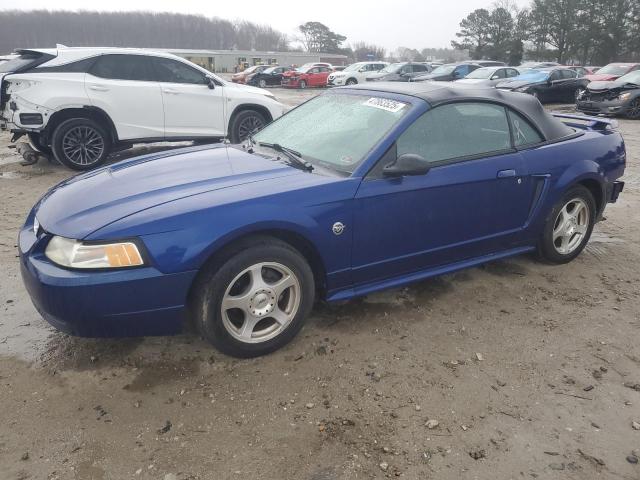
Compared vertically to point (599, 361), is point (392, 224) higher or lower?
higher

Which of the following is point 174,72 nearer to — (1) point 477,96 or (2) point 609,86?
(1) point 477,96

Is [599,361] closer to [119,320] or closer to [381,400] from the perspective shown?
[381,400]

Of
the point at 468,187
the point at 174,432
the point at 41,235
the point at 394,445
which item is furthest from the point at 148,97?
the point at 394,445

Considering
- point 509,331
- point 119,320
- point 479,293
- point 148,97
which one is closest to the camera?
point 119,320

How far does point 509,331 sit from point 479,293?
1.72 feet

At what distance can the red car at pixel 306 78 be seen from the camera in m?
29.5

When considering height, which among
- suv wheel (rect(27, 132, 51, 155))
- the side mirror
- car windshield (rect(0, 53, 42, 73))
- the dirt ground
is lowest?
the dirt ground

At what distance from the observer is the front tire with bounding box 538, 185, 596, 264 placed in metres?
3.93

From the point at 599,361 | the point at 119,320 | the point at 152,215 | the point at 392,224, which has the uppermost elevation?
the point at 152,215

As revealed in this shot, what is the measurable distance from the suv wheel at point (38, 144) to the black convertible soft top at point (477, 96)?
213 inches

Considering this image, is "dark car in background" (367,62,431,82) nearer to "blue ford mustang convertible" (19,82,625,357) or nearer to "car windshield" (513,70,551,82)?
Result: "car windshield" (513,70,551,82)

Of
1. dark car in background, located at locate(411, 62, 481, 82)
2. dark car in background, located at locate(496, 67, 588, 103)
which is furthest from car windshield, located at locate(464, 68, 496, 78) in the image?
dark car in background, located at locate(411, 62, 481, 82)

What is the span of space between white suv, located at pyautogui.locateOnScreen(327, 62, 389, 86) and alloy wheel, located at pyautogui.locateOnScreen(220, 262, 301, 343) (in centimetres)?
2639

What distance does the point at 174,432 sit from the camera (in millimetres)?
2256
